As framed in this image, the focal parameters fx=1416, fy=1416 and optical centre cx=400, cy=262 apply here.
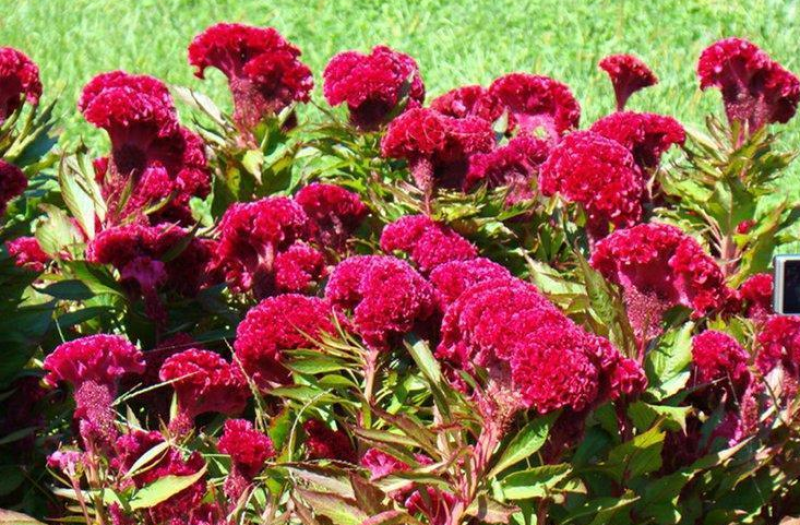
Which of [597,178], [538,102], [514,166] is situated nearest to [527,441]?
[597,178]

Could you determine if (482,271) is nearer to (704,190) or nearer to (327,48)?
(704,190)

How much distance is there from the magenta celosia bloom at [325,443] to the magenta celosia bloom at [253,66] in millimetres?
1079

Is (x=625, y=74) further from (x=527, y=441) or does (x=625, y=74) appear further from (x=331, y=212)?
(x=527, y=441)

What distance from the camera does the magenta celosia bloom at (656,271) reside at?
8.01ft

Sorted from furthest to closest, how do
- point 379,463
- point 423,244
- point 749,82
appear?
point 749,82
point 423,244
point 379,463

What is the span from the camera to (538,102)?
12.2ft

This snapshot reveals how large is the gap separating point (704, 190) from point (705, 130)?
1.40 ft

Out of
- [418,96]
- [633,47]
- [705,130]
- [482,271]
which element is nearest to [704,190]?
[705,130]

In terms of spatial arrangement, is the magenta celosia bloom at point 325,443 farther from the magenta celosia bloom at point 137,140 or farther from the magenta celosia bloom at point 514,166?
the magenta celosia bloom at point 514,166

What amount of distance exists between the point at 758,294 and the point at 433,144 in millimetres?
810

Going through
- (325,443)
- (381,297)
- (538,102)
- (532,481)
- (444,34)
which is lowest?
(444,34)

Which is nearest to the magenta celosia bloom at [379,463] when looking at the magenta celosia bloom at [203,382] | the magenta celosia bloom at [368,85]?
the magenta celosia bloom at [203,382]

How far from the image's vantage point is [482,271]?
2635 mm

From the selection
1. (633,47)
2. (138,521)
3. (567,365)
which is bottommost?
(633,47)
